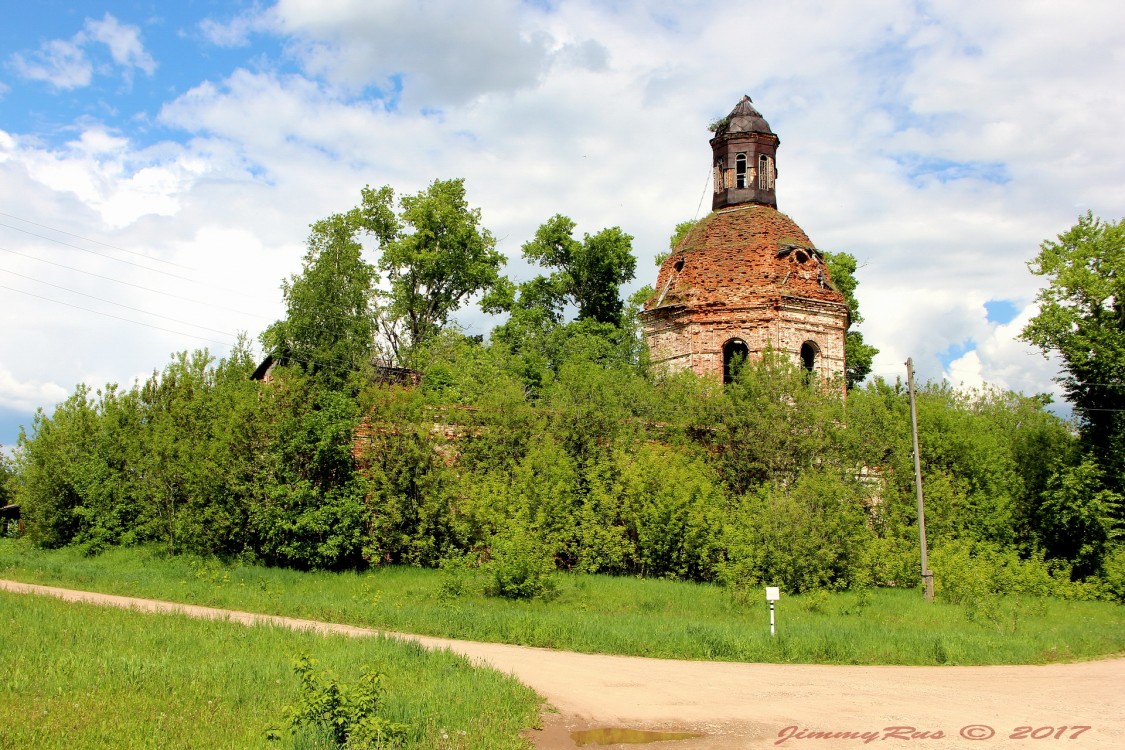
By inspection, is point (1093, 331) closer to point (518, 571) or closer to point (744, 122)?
point (744, 122)

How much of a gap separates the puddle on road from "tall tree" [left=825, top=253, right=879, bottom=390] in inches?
1304

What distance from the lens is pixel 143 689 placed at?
31.3 ft

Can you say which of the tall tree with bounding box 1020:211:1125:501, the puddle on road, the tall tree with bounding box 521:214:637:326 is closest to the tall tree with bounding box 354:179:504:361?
the tall tree with bounding box 521:214:637:326

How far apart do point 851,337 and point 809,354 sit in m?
11.4

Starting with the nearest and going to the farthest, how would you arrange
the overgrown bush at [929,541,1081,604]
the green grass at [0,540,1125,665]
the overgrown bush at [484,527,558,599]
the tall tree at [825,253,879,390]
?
the green grass at [0,540,1125,665] < the overgrown bush at [484,527,558,599] < the overgrown bush at [929,541,1081,604] < the tall tree at [825,253,879,390]

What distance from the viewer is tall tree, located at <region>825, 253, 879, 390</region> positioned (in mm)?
40106

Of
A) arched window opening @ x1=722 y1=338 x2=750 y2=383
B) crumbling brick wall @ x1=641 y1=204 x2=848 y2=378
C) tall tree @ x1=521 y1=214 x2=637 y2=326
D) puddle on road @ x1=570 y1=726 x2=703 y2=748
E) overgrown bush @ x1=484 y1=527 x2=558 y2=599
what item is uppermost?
tall tree @ x1=521 y1=214 x2=637 y2=326

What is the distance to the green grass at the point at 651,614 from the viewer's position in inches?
565

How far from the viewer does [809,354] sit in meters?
30.2

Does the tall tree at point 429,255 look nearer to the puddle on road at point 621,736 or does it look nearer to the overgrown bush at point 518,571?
the overgrown bush at point 518,571

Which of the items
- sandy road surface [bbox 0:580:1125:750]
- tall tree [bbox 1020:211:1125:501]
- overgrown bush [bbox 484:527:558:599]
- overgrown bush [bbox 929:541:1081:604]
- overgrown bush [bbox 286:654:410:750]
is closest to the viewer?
overgrown bush [bbox 286:654:410:750]

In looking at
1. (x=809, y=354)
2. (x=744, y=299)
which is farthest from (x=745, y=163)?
(x=809, y=354)

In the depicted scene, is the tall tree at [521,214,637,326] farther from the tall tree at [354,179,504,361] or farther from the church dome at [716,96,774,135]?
the church dome at [716,96,774,135]

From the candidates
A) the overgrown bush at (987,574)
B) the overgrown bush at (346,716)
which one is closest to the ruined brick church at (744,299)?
the overgrown bush at (987,574)
